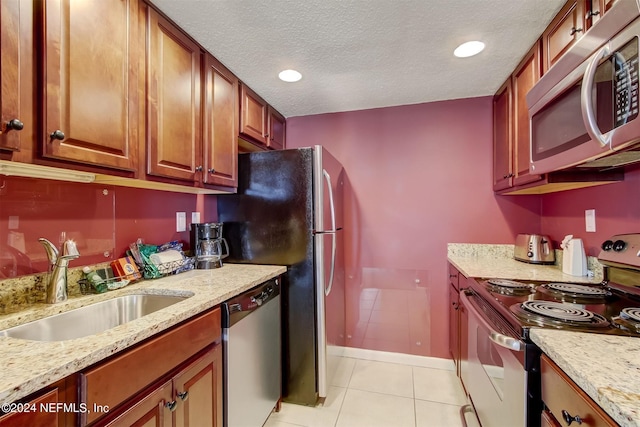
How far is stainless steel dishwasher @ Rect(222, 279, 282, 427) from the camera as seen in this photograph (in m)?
1.29

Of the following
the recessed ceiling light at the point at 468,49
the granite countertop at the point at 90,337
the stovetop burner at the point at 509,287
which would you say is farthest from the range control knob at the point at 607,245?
the granite countertop at the point at 90,337

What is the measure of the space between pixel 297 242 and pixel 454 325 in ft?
4.35

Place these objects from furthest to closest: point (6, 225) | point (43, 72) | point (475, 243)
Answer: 1. point (475, 243)
2. point (6, 225)
3. point (43, 72)

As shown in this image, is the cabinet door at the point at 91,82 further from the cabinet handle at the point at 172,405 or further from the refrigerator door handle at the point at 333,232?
the refrigerator door handle at the point at 333,232

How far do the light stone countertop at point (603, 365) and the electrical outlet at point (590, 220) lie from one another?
3.47 ft

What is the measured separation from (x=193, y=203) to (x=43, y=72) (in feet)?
3.85

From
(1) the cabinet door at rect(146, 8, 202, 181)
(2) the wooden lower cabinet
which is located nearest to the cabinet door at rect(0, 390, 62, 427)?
(2) the wooden lower cabinet

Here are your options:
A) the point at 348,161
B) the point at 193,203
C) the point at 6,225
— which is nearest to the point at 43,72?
the point at 6,225

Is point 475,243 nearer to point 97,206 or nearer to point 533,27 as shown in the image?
point 533,27

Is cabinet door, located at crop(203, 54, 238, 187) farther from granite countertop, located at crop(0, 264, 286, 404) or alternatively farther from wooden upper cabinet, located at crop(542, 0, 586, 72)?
wooden upper cabinet, located at crop(542, 0, 586, 72)

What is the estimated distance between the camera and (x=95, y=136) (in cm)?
108

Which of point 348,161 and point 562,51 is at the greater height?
point 562,51

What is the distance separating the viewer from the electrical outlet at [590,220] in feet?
5.29

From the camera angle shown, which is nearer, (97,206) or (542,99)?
(542,99)
